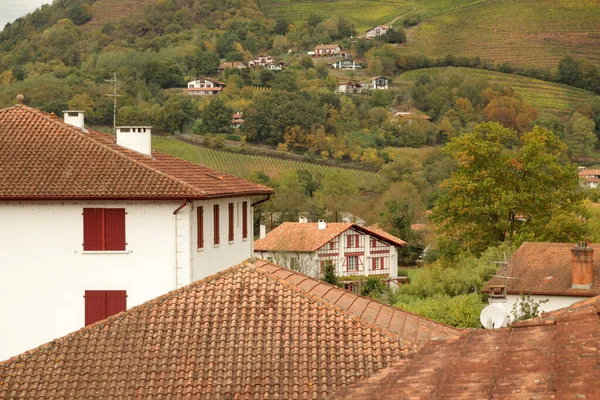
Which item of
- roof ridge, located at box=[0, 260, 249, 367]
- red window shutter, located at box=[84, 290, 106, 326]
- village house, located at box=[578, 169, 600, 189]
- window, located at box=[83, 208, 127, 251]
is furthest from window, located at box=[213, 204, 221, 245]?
village house, located at box=[578, 169, 600, 189]

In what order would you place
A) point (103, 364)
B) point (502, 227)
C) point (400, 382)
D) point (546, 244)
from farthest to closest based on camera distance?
1. point (502, 227)
2. point (546, 244)
3. point (103, 364)
4. point (400, 382)

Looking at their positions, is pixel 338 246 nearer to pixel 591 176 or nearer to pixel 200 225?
pixel 200 225

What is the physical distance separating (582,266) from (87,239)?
21397 millimetres

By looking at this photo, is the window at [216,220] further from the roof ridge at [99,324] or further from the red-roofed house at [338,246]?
the red-roofed house at [338,246]

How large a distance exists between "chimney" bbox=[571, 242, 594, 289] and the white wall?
18967mm

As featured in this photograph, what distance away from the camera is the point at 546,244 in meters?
45.9

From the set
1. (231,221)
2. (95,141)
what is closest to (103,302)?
(95,141)

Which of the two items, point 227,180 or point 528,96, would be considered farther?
point 528,96

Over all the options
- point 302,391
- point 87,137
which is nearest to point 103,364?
point 302,391

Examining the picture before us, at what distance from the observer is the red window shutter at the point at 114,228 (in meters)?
26.5

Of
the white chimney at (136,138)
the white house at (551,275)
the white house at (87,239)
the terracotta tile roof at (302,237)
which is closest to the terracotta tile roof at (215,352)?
the white house at (87,239)

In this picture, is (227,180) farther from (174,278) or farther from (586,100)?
(586,100)

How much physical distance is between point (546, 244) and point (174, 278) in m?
23.3

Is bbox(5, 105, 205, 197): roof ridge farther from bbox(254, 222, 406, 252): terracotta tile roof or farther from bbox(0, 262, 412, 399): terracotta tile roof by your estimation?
bbox(254, 222, 406, 252): terracotta tile roof
